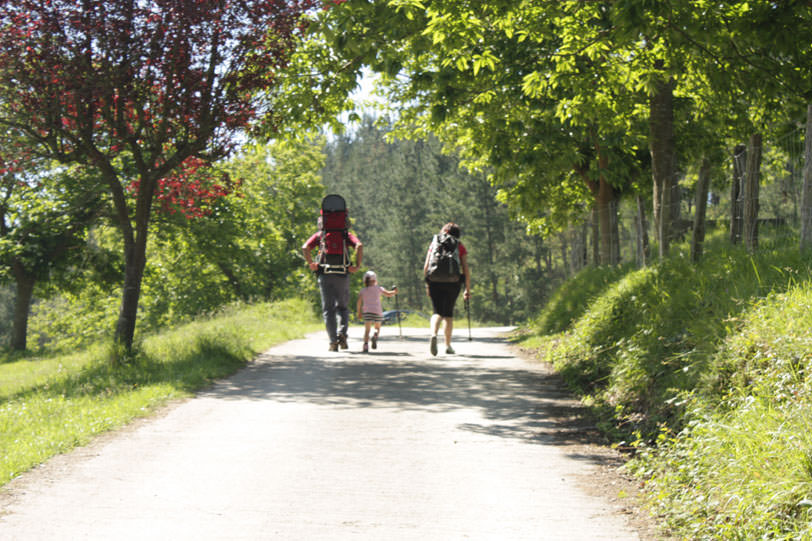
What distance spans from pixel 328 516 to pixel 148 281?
3132 cm

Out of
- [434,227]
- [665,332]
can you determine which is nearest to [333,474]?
[665,332]

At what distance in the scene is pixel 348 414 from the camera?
285 inches

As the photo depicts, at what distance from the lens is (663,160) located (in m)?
11.7

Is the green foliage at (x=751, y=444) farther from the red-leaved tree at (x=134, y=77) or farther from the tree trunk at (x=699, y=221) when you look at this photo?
the red-leaved tree at (x=134, y=77)

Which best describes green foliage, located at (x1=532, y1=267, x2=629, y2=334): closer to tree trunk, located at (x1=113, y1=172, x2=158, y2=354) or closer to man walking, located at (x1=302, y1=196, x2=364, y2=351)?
man walking, located at (x1=302, y1=196, x2=364, y2=351)

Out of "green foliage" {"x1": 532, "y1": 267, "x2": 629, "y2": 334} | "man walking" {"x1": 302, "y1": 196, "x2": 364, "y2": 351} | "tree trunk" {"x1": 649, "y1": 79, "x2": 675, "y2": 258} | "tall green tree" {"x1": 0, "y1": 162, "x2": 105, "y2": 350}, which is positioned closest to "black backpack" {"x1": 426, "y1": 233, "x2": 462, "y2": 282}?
"man walking" {"x1": 302, "y1": 196, "x2": 364, "y2": 351}

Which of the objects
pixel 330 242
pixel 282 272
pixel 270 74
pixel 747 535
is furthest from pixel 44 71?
pixel 282 272

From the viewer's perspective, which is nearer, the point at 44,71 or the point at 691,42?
the point at 691,42

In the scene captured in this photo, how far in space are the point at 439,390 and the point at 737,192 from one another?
4.33 metres

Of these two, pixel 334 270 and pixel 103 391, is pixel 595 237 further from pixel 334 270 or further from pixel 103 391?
pixel 103 391

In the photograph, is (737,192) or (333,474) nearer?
(333,474)

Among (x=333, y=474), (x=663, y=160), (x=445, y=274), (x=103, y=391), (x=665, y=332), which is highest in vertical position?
(x=663, y=160)

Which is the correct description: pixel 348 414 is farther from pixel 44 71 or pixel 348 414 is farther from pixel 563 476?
pixel 44 71

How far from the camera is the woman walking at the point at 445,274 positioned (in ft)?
39.3
